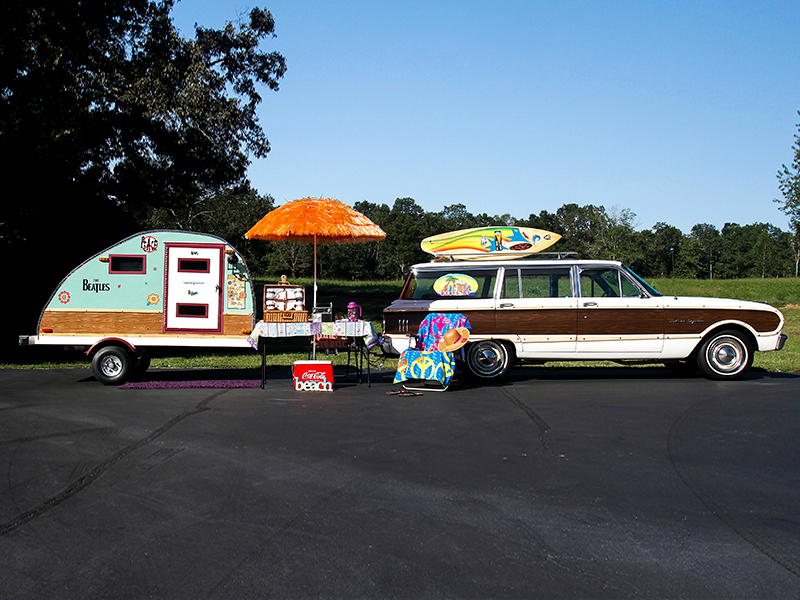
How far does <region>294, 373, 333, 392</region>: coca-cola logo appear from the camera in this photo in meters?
10.3

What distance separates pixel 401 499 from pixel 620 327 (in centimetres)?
687

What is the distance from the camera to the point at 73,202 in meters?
18.0

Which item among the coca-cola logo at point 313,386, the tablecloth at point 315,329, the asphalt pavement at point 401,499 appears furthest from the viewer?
the coca-cola logo at point 313,386

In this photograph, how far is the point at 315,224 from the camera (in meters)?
10.8

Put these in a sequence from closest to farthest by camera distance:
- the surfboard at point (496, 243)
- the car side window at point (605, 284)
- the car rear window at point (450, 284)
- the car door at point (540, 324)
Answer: the car door at point (540, 324), the car side window at point (605, 284), the car rear window at point (450, 284), the surfboard at point (496, 243)

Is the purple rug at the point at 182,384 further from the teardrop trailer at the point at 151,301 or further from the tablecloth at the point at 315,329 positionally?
the tablecloth at the point at 315,329

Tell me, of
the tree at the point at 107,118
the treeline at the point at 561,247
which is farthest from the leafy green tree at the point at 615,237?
the tree at the point at 107,118

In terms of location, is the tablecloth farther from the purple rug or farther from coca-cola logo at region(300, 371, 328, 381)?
the purple rug

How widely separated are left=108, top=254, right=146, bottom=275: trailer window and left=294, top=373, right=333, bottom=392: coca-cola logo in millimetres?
3122

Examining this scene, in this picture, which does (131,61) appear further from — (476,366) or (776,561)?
(776,561)

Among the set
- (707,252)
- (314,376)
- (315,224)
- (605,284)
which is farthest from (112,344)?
(707,252)

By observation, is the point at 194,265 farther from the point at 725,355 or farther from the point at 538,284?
the point at 725,355

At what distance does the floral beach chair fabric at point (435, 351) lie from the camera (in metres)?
10.3

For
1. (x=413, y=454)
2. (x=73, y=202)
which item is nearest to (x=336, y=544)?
(x=413, y=454)
